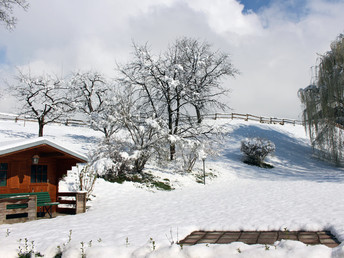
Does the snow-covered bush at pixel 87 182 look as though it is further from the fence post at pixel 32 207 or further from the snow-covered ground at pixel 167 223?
the fence post at pixel 32 207

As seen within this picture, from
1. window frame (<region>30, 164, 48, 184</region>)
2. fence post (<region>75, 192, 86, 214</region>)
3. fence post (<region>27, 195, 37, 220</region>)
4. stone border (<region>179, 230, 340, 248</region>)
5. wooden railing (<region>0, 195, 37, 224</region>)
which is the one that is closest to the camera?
stone border (<region>179, 230, 340, 248</region>)

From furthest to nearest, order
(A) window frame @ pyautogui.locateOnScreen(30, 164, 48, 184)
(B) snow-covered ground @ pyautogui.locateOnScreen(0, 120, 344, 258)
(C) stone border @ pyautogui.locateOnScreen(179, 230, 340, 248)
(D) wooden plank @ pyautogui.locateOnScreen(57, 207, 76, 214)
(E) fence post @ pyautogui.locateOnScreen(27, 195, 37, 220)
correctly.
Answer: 1. (D) wooden plank @ pyautogui.locateOnScreen(57, 207, 76, 214)
2. (A) window frame @ pyautogui.locateOnScreen(30, 164, 48, 184)
3. (E) fence post @ pyautogui.locateOnScreen(27, 195, 37, 220)
4. (C) stone border @ pyautogui.locateOnScreen(179, 230, 340, 248)
5. (B) snow-covered ground @ pyautogui.locateOnScreen(0, 120, 344, 258)

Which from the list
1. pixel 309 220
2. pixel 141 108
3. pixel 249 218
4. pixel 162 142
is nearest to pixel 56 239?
pixel 249 218

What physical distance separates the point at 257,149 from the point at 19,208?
66.0 feet

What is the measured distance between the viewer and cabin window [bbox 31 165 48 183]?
457 inches

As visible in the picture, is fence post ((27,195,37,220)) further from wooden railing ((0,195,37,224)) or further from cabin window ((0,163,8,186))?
cabin window ((0,163,8,186))

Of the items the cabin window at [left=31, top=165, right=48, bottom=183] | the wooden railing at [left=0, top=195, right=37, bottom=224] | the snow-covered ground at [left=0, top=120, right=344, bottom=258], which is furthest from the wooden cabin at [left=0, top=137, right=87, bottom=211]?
the snow-covered ground at [left=0, top=120, right=344, bottom=258]

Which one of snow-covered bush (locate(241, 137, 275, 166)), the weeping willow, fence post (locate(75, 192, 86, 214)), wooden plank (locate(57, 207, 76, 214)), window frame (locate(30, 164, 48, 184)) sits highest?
the weeping willow

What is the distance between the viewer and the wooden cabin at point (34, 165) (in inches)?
417

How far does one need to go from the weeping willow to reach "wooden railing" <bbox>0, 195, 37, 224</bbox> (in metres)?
19.3

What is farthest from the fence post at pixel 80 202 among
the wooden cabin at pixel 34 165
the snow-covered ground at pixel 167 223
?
the wooden cabin at pixel 34 165

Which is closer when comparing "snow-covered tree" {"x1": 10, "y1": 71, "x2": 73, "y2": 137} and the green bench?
the green bench

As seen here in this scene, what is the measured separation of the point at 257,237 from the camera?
6.54 m

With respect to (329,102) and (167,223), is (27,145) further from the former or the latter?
(329,102)
